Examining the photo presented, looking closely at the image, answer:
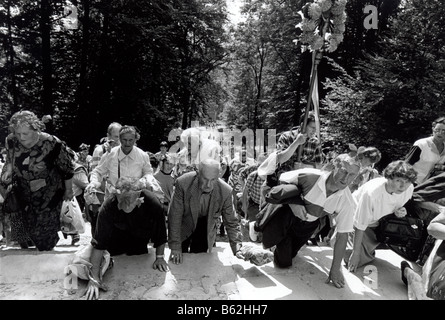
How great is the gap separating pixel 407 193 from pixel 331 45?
1673 mm

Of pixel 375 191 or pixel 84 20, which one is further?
pixel 84 20

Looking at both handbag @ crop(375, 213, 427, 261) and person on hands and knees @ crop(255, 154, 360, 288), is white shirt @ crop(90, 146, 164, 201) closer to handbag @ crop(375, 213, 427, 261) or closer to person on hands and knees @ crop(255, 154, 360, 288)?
person on hands and knees @ crop(255, 154, 360, 288)

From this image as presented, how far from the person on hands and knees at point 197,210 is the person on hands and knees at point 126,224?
154mm

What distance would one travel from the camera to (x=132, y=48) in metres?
11.9

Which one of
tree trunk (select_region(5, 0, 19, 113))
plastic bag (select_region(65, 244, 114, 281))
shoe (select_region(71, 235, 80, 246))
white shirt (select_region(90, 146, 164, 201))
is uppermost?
tree trunk (select_region(5, 0, 19, 113))

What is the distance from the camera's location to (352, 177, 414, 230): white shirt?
10.9 ft

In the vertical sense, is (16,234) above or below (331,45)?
below

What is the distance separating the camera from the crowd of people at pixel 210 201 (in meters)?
2.92

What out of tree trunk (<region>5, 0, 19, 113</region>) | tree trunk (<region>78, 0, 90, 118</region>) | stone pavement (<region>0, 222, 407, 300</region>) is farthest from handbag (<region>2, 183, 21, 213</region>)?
tree trunk (<region>5, 0, 19, 113</region>)

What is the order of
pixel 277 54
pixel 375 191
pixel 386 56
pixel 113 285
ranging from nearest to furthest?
pixel 113 285
pixel 375 191
pixel 386 56
pixel 277 54
